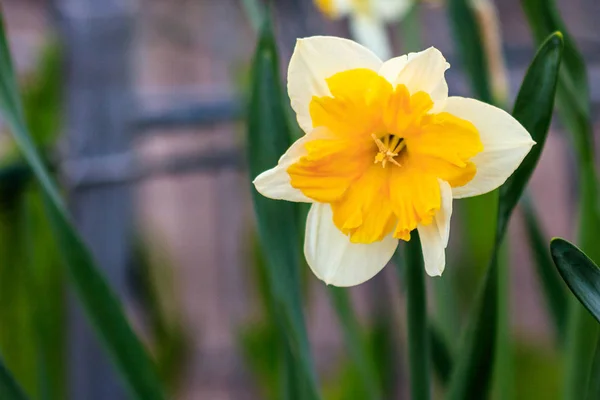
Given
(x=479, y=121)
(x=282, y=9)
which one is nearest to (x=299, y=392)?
(x=479, y=121)

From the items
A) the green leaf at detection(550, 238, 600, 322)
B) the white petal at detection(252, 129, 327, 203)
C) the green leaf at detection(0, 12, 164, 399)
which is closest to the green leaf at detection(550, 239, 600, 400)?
the green leaf at detection(550, 238, 600, 322)

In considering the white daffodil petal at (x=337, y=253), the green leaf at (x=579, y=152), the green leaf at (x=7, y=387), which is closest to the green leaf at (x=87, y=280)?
the green leaf at (x=7, y=387)

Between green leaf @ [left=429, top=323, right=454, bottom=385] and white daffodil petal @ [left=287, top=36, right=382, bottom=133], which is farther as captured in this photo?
green leaf @ [left=429, top=323, right=454, bottom=385]

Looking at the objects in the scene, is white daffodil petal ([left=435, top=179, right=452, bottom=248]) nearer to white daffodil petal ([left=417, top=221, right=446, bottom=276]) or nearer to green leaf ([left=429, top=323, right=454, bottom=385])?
white daffodil petal ([left=417, top=221, right=446, bottom=276])

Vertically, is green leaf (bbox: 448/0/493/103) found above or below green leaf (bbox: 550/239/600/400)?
above

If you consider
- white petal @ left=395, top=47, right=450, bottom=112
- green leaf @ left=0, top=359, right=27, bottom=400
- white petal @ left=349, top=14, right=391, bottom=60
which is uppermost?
white petal @ left=349, top=14, right=391, bottom=60

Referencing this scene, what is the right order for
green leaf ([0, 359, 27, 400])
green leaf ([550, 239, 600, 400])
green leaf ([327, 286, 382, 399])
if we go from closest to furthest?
green leaf ([550, 239, 600, 400]) < green leaf ([0, 359, 27, 400]) < green leaf ([327, 286, 382, 399])

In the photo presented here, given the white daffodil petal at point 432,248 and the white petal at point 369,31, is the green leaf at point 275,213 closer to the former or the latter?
the white daffodil petal at point 432,248

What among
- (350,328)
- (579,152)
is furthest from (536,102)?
(350,328)
